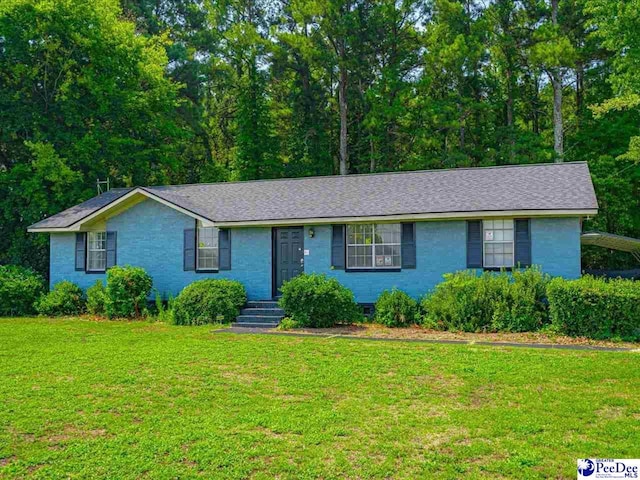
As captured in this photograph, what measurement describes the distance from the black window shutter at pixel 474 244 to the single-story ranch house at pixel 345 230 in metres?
0.03

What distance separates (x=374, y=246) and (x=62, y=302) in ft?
32.2

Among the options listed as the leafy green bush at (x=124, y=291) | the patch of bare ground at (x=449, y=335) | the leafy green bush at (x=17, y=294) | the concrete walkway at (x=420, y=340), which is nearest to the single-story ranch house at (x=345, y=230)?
the leafy green bush at (x=17, y=294)

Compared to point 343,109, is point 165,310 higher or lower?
lower

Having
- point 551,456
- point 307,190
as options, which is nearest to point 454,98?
point 307,190

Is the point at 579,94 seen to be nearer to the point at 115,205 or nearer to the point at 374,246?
the point at 374,246

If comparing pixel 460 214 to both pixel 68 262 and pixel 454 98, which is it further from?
pixel 454 98

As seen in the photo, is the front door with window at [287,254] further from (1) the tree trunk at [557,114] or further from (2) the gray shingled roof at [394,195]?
(1) the tree trunk at [557,114]

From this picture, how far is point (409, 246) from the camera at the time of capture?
16.4m

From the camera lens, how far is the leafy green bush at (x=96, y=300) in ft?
60.6

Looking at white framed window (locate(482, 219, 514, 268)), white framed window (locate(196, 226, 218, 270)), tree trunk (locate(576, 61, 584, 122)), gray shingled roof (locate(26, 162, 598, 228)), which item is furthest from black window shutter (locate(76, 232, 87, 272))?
tree trunk (locate(576, 61, 584, 122))

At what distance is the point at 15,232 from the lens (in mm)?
23828

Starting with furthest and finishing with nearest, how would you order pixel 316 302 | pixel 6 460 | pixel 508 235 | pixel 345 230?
1. pixel 345 230
2. pixel 508 235
3. pixel 316 302
4. pixel 6 460

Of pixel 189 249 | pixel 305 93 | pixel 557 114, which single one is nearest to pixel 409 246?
pixel 189 249

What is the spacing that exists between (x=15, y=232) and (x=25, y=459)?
20.1 meters
